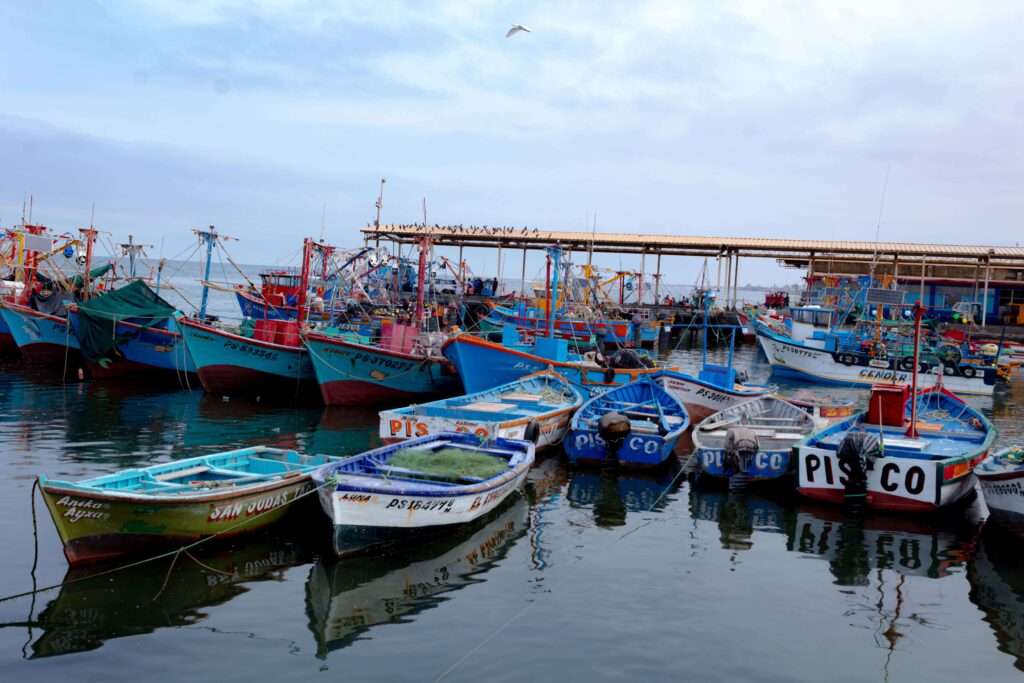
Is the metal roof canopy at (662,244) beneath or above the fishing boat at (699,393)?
above

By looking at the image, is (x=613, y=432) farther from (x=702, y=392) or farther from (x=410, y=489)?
(x=702, y=392)

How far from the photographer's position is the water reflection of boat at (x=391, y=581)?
9.51 metres

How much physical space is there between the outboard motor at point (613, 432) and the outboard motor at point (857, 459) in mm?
4230

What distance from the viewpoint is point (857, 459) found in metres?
14.2

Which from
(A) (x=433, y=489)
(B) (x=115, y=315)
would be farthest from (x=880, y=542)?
(B) (x=115, y=315)

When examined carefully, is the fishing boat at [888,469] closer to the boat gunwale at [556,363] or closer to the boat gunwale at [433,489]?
the boat gunwale at [433,489]

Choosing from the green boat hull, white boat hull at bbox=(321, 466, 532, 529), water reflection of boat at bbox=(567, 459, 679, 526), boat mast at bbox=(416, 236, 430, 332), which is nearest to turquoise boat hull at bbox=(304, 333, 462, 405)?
boat mast at bbox=(416, 236, 430, 332)

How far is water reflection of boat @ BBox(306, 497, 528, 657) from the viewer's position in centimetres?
951

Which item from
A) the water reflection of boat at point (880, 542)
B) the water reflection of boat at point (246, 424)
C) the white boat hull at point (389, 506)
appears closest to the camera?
the white boat hull at point (389, 506)

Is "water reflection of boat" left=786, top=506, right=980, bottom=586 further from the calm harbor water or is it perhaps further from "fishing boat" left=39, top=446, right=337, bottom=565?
"fishing boat" left=39, top=446, right=337, bottom=565

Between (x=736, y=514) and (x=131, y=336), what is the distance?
2114 cm

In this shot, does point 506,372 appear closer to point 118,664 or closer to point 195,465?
point 195,465

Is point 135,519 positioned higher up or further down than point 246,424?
higher up

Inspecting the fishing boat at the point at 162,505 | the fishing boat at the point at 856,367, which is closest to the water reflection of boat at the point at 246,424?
the fishing boat at the point at 162,505
